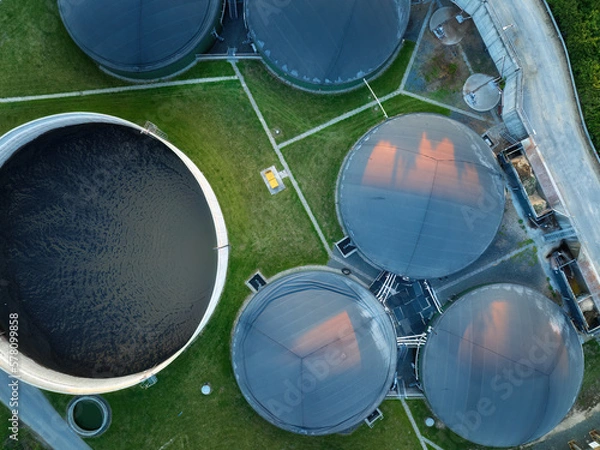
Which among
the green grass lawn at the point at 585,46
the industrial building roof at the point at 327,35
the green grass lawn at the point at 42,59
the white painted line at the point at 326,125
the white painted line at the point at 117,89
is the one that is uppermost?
the green grass lawn at the point at 42,59

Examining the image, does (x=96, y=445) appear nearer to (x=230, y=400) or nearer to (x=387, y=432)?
(x=230, y=400)

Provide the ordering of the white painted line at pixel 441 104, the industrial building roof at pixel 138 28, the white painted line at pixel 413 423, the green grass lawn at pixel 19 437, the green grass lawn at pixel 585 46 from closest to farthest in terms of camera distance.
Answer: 1. the industrial building roof at pixel 138 28
2. the green grass lawn at pixel 585 46
3. the green grass lawn at pixel 19 437
4. the white painted line at pixel 413 423
5. the white painted line at pixel 441 104

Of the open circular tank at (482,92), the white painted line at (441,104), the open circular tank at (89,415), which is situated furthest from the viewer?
the white painted line at (441,104)

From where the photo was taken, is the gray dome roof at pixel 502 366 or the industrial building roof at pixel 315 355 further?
the gray dome roof at pixel 502 366

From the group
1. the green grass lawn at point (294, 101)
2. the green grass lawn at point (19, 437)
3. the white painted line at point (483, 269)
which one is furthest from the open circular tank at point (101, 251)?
the white painted line at point (483, 269)

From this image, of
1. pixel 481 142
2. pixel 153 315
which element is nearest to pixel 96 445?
pixel 153 315

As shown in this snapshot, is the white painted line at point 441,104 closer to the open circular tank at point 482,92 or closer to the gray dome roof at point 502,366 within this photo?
the open circular tank at point 482,92

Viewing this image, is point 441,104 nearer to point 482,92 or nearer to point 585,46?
point 482,92

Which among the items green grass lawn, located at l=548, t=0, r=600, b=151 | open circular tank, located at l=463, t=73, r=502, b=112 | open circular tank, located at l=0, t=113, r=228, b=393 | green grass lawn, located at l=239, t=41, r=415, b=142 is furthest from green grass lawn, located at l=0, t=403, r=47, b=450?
green grass lawn, located at l=548, t=0, r=600, b=151
